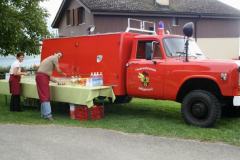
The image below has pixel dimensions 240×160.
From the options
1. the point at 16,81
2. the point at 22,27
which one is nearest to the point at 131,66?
the point at 16,81

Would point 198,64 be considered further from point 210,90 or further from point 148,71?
point 148,71

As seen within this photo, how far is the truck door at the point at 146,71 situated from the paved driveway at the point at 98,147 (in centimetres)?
171

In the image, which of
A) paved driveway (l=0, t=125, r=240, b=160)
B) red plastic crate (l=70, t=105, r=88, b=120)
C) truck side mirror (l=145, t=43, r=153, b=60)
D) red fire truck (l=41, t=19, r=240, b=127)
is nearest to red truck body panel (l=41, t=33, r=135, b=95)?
red fire truck (l=41, t=19, r=240, b=127)

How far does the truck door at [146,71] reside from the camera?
11070 millimetres

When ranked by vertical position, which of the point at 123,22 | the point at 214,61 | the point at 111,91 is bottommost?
the point at 111,91

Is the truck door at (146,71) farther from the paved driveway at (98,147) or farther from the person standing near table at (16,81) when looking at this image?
the person standing near table at (16,81)

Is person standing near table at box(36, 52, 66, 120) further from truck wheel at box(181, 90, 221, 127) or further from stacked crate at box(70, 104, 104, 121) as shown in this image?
truck wheel at box(181, 90, 221, 127)

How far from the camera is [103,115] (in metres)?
12.1

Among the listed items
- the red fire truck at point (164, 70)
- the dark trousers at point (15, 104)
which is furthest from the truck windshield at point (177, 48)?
the dark trousers at point (15, 104)

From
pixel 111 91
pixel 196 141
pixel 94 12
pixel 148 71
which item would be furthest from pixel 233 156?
pixel 94 12

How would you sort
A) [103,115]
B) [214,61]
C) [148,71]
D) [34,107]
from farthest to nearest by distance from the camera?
1. [34,107]
2. [103,115]
3. [148,71]
4. [214,61]

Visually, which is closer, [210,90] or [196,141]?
[196,141]

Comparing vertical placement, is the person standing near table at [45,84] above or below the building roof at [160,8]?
below

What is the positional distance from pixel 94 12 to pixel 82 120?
2564 centimetres
